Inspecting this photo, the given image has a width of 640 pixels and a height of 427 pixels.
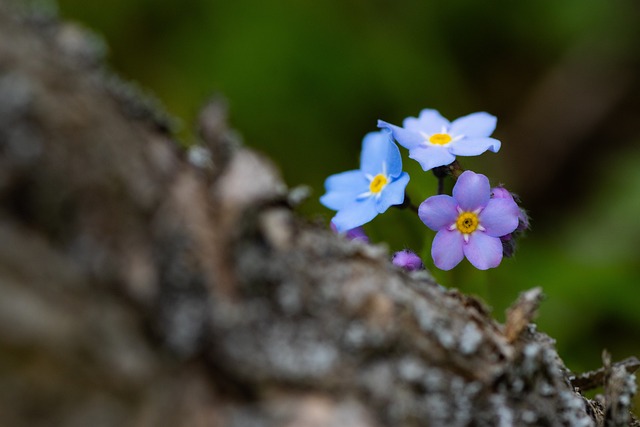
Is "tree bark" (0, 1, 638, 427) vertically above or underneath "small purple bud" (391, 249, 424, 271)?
underneath

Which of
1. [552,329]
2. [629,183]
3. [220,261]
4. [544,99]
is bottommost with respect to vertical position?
[220,261]

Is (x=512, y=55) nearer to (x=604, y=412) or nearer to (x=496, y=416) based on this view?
(x=604, y=412)

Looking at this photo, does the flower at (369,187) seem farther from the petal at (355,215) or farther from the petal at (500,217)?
the petal at (500,217)

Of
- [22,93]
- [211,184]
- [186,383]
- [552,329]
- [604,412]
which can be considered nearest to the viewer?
[22,93]

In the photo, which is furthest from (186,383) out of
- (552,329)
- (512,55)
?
(512,55)

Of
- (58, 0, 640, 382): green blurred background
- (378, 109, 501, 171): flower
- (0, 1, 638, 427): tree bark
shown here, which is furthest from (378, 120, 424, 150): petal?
(58, 0, 640, 382): green blurred background

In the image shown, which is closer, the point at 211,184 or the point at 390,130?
the point at 211,184

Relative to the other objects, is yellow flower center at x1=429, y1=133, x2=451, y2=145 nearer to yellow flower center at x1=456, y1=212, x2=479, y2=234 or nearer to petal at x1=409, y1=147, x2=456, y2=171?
petal at x1=409, y1=147, x2=456, y2=171
